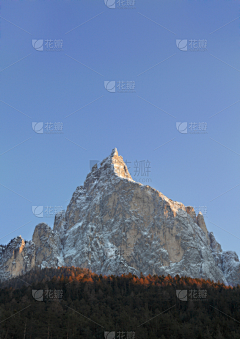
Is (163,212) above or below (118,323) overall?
above

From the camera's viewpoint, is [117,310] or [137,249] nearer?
[117,310]

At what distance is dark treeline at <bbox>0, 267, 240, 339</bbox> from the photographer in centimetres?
7494

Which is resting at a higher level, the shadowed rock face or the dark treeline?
the shadowed rock face

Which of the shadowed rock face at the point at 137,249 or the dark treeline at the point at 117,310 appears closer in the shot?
the dark treeline at the point at 117,310

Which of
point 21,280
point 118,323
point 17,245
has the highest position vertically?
point 17,245

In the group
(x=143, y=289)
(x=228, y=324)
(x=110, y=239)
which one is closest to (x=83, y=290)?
(x=143, y=289)

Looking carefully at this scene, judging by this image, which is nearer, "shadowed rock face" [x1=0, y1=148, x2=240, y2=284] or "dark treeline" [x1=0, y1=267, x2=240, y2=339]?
"dark treeline" [x1=0, y1=267, x2=240, y2=339]

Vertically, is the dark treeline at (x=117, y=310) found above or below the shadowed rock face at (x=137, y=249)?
below

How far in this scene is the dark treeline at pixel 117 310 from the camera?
246 ft

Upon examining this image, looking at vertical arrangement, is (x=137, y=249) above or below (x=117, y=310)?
above

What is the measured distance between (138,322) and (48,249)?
128 metres

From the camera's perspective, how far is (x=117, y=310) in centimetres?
9431

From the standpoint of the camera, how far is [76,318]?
80.2 m

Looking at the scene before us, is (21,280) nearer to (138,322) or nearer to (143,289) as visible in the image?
(143,289)
